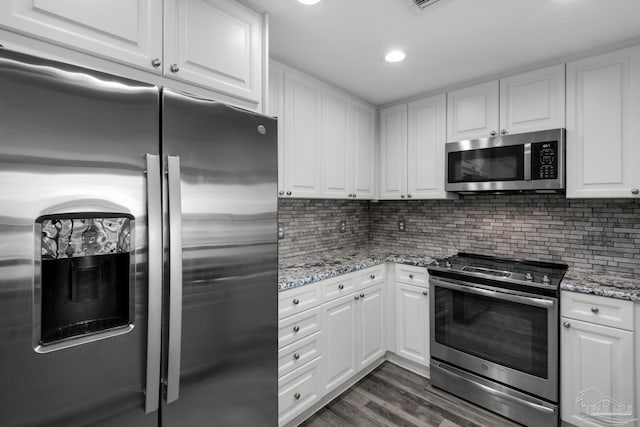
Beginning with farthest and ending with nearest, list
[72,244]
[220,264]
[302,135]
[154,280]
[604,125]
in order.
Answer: [302,135], [604,125], [220,264], [154,280], [72,244]

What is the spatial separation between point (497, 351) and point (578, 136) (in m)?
1.57

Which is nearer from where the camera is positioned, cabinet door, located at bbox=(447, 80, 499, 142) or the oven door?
the oven door

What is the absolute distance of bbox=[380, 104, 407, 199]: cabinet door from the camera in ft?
9.87

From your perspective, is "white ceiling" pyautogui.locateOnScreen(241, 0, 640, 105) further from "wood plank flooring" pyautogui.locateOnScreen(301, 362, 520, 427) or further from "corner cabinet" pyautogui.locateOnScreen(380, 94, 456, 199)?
"wood plank flooring" pyautogui.locateOnScreen(301, 362, 520, 427)

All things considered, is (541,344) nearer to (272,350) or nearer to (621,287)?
(621,287)

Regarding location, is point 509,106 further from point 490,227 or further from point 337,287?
point 337,287

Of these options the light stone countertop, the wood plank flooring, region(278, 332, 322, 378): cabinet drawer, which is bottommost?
the wood plank flooring

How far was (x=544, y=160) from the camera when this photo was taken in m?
2.19

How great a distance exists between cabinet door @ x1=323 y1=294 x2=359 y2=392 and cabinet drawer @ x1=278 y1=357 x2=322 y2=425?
0.34 feet

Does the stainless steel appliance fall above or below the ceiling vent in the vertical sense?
below

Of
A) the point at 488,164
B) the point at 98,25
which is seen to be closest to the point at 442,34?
the point at 488,164

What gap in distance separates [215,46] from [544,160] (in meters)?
2.23

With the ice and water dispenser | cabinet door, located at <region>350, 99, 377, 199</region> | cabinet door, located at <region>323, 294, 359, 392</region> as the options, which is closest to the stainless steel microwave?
cabinet door, located at <region>350, 99, 377, 199</region>

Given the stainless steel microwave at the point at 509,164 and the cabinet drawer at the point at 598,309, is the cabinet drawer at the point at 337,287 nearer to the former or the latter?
the stainless steel microwave at the point at 509,164
